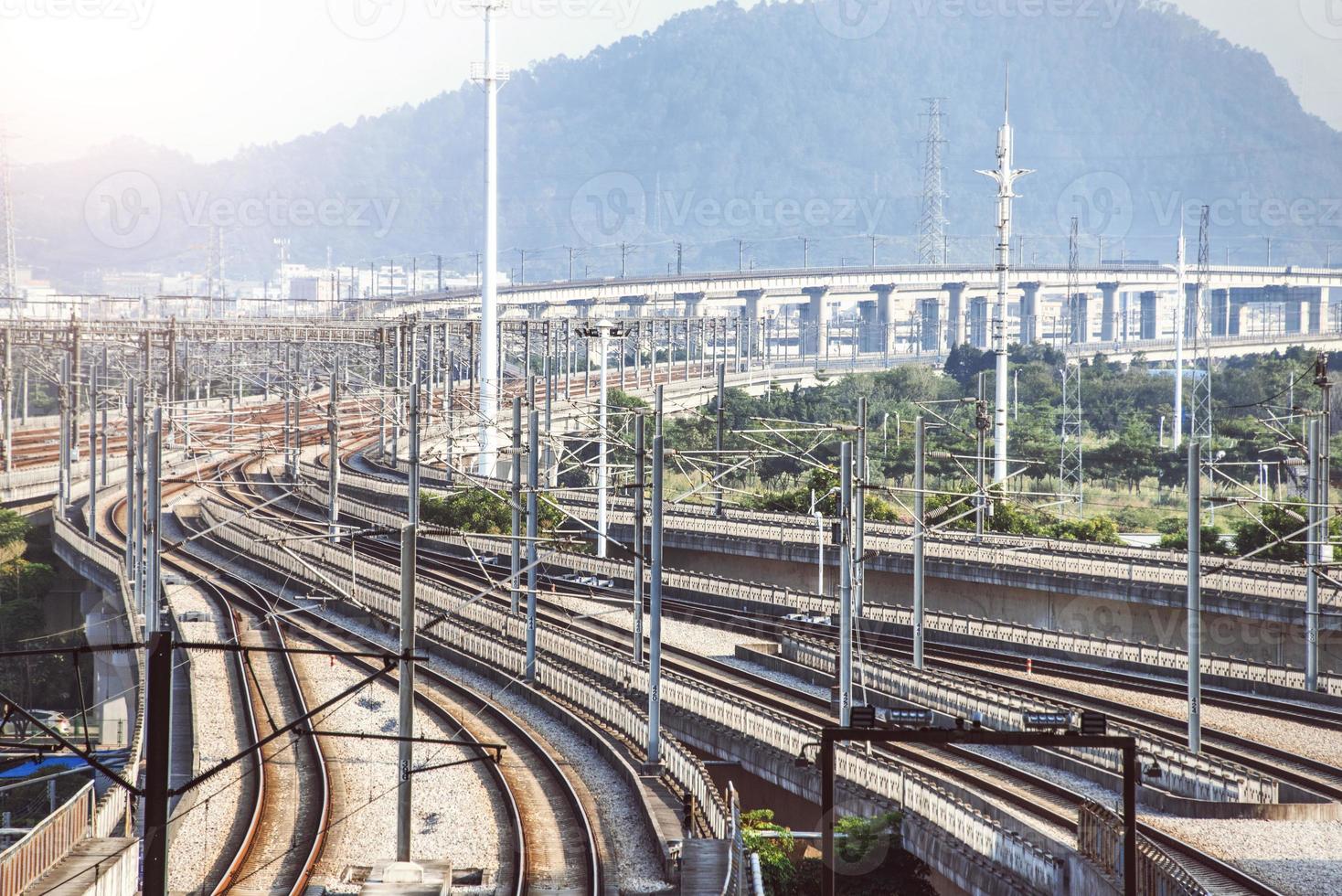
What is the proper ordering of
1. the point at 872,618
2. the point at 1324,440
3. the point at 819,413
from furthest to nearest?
the point at 819,413
the point at 872,618
the point at 1324,440

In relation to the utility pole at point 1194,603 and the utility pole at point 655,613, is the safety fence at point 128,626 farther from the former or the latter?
the utility pole at point 1194,603

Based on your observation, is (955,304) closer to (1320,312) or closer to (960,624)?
(1320,312)

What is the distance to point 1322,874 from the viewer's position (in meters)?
16.4

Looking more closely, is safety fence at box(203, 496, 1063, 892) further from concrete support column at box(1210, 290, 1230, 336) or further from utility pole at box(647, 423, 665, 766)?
concrete support column at box(1210, 290, 1230, 336)

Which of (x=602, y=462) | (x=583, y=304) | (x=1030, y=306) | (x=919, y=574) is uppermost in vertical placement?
(x=1030, y=306)

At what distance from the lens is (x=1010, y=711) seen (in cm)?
2305

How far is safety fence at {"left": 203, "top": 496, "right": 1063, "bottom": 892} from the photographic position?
17.0m

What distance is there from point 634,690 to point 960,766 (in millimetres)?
6054

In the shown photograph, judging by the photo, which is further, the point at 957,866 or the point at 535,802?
the point at 535,802

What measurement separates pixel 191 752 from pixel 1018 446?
4695 centimetres

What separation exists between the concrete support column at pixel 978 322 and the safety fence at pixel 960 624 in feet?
412

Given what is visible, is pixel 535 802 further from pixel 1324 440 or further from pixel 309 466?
pixel 309 466

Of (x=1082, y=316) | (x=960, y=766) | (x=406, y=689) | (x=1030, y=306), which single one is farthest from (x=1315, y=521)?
(x=1082, y=316)


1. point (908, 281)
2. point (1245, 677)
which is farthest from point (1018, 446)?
point (908, 281)
